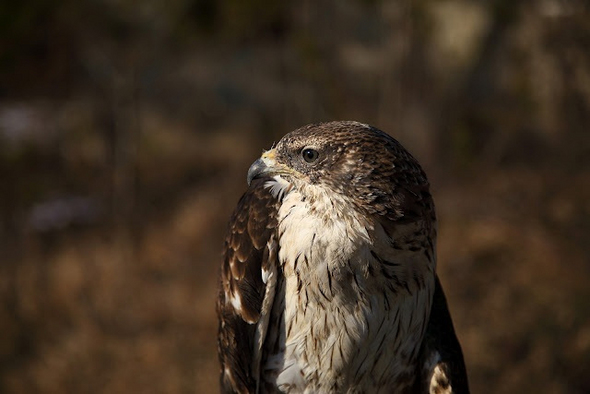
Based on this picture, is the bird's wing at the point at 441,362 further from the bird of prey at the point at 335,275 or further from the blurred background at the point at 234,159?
the blurred background at the point at 234,159

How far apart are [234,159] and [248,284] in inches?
485

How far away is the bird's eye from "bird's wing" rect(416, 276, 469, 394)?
978 mm

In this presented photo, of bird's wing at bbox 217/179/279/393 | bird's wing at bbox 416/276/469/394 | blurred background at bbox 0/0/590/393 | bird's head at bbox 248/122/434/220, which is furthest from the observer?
blurred background at bbox 0/0/590/393

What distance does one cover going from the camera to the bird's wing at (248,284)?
9.58ft

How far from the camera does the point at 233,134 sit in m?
16.0

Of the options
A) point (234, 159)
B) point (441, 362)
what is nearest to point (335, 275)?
point (441, 362)

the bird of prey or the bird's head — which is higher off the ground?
the bird's head

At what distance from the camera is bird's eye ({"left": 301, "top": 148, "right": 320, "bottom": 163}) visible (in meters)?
2.70

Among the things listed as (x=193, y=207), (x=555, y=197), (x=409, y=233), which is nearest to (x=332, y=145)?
(x=409, y=233)

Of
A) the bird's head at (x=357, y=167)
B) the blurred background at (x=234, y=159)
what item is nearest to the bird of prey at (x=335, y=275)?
the bird's head at (x=357, y=167)

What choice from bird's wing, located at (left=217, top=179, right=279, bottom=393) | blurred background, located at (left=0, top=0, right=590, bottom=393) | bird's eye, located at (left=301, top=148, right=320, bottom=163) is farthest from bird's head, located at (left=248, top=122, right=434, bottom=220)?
blurred background, located at (left=0, top=0, right=590, bottom=393)

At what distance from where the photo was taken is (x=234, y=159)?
599 inches

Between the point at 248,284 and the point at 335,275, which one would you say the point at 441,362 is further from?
the point at 248,284

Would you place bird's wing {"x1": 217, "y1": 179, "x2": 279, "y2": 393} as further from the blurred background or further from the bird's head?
the blurred background
